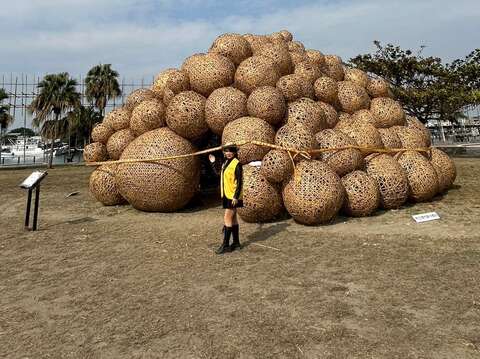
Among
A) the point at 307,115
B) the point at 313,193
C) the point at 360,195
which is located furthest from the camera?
the point at 307,115

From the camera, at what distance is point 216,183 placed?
10336 millimetres

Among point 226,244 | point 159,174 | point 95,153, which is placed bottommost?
point 226,244

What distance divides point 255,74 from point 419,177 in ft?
11.6

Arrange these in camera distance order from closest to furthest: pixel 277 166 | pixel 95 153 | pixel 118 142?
pixel 277 166, pixel 118 142, pixel 95 153

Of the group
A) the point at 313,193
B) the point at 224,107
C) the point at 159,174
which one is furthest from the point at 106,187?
the point at 313,193

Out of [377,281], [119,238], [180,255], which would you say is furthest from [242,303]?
[119,238]

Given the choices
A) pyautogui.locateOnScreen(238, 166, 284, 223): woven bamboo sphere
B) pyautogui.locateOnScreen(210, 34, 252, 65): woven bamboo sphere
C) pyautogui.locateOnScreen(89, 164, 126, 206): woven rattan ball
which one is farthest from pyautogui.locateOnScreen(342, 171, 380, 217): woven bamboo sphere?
pyautogui.locateOnScreen(89, 164, 126, 206): woven rattan ball

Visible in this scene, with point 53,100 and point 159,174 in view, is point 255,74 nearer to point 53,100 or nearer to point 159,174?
point 159,174

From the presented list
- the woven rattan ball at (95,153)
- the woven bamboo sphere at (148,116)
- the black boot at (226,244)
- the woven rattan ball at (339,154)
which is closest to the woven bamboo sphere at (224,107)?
the woven bamboo sphere at (148,116)

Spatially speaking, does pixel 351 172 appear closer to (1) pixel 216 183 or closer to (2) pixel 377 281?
(2) pixel 377 281

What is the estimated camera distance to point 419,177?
7.45 m

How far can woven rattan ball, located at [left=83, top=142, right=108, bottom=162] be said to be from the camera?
29.0 feet

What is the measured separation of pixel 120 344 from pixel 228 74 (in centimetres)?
596

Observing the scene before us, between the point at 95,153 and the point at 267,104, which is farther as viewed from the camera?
the point at 95,153
